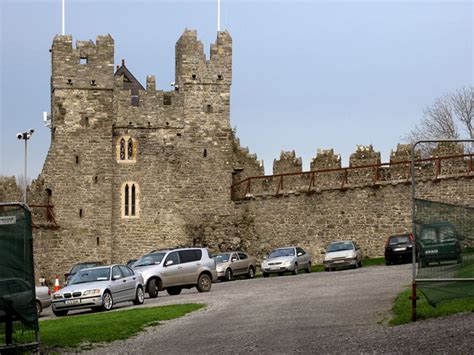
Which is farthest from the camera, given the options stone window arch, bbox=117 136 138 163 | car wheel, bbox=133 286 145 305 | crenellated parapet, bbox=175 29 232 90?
crenellated parapet, bbox=175 29 232 90

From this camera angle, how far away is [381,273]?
134 ft

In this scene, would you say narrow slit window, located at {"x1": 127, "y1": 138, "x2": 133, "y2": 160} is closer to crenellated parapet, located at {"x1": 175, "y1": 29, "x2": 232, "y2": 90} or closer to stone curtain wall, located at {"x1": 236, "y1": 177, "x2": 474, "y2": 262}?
crenellated parapet, located at {"x1": 175, "y1": 29, "x2": 232, "y2": 90}

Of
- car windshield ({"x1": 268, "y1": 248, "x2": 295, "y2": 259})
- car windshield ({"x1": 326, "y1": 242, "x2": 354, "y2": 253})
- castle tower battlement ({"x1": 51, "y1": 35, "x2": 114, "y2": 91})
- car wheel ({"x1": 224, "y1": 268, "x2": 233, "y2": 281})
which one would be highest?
castle tower battlement ({"x1": 51, "y1": 35, "x2": 114, "y2": 91})

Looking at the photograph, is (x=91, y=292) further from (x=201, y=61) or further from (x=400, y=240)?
(x=201, y=61)

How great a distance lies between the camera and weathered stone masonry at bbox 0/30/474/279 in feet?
186

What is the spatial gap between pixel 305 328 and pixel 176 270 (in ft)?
56.1

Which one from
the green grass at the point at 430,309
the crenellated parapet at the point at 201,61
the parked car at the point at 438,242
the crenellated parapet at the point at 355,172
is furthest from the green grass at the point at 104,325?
the crenellated parapet at the point at 201,61

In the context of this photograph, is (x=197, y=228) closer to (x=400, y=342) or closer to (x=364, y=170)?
(x=364, y=170)

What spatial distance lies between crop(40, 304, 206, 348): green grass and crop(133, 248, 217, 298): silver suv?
23.0 ft

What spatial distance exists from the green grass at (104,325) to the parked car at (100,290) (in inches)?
93.7

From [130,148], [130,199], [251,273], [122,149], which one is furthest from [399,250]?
[122,149]

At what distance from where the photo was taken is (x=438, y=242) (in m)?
21.0

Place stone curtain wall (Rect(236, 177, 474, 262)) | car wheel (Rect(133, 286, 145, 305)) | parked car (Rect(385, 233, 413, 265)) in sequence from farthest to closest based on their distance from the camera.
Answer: stone curtain wall (Rect(236, 177, 474, 262))
parked car (Rect(385, 233, 413, 265))
car wheel (Rect(133, 286, 145, 305))

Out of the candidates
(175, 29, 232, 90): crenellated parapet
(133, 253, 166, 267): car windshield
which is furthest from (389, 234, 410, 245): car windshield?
(175, 29, 232, 90): crenellated parapet
